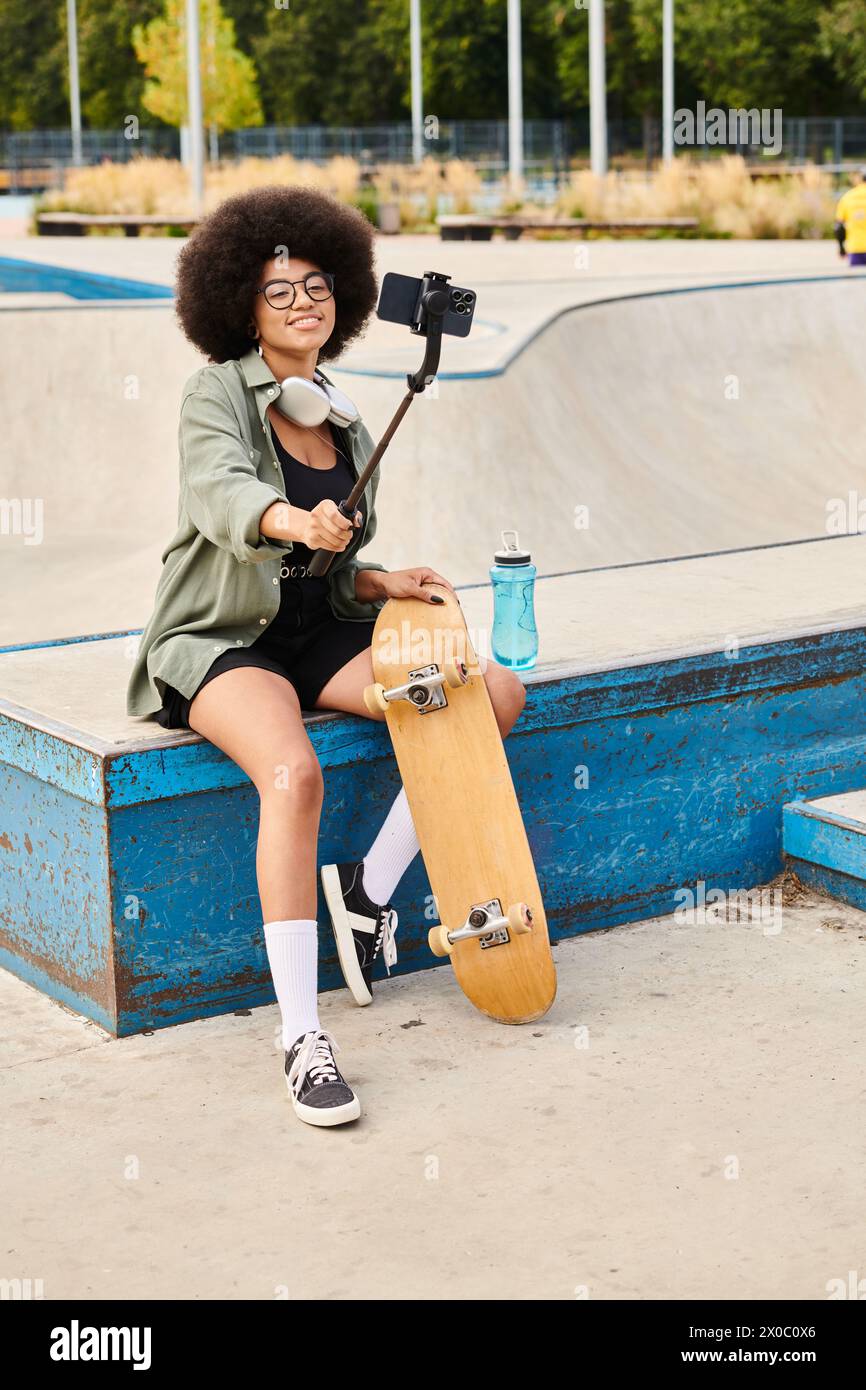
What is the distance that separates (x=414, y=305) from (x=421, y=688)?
2.67ft

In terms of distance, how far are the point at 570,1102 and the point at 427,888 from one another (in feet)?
2.72

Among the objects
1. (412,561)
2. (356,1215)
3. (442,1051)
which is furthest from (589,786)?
(412,561)

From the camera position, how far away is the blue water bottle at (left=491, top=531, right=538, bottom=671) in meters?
3.96

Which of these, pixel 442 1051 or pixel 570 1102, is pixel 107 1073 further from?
pixel 570 1102

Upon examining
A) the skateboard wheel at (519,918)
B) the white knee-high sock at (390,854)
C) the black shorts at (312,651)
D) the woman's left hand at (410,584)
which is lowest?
the skateboard wheel at (519,918)

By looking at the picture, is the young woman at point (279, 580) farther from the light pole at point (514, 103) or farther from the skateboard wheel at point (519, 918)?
the light pole at point (514, 103)

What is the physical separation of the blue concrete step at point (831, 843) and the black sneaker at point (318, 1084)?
1.60 metres

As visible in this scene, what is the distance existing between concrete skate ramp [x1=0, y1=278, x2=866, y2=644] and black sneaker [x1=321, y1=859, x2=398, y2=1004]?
4388mm

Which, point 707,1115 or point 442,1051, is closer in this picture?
point 707,1115

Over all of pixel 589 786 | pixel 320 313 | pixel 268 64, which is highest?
pixel 268 64

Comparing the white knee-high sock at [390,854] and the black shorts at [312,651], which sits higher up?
the black shorts at [312,651]

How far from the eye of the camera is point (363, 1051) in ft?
11.3

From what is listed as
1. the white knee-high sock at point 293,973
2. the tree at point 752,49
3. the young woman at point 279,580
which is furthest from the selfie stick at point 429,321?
the tree at point 752,49

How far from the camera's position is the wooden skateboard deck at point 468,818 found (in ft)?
11.6
